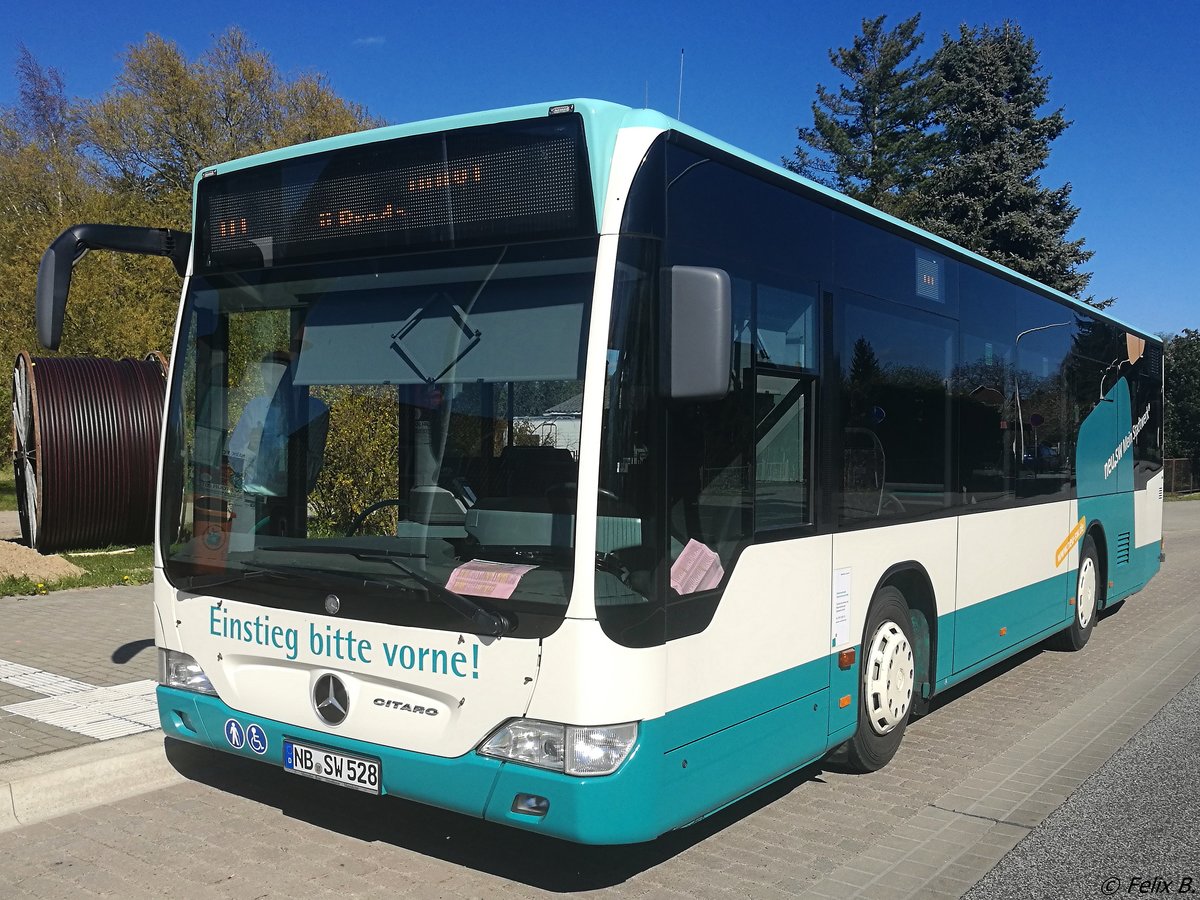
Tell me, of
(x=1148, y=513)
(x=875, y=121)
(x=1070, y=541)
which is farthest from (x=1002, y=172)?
(x=1070, y=541)

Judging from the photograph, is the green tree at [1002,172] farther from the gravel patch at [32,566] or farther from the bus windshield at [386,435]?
the bus windshield at [386,435]

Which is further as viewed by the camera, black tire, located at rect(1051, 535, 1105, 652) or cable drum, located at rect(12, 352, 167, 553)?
cable drum, located at rect(12, 352, 167, 553)

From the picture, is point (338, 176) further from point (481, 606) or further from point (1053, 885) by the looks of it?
point (1053, 885)

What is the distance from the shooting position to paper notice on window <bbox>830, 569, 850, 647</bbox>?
5.39 m

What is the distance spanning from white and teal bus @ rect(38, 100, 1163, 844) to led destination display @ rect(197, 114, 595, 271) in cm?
1

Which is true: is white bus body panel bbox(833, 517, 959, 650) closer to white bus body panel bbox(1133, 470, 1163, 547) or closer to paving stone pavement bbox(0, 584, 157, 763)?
paving stone pavement bbox(0, 584, 157, 763)

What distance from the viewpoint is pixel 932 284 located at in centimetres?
665

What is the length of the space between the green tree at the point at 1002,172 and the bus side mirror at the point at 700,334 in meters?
33.4

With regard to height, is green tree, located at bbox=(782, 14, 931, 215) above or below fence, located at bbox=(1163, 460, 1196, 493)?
above

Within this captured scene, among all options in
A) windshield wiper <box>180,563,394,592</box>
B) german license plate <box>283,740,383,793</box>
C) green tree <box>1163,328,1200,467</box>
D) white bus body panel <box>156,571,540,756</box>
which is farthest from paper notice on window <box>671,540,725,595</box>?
green tree <box>1163,328,1200,467</box>

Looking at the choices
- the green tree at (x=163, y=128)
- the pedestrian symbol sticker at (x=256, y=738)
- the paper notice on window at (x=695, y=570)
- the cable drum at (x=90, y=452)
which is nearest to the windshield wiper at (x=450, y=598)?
the paper notice on window at (x=695, y=570)

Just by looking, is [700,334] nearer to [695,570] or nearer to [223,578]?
[695,570]

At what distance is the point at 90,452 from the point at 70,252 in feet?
35.2

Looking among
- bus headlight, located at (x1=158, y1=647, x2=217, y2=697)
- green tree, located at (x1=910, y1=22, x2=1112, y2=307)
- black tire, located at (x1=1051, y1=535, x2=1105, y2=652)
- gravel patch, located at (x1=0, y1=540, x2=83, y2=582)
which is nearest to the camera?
bus headlight, located at (x1=158, y1=647, x2=217, y2=697)
